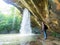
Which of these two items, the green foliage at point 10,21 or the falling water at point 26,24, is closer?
the falling water at point 26,24

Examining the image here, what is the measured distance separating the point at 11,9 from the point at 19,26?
4.49 metres

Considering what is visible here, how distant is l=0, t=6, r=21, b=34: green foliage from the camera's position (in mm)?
22889

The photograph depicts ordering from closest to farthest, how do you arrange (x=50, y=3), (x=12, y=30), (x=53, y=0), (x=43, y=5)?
(x=53, y=0) → (x=50, y=3) → (x=43, y=5) → (x=12, y=30)

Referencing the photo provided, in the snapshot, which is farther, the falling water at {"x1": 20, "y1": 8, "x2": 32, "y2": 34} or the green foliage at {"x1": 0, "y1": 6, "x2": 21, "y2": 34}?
the green foliage at {"x1": 0, "y1": 6, "x2": 21, "y2": 34}

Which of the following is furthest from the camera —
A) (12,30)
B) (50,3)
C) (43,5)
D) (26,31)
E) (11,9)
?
(11,9)

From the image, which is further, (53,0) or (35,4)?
(35,4)

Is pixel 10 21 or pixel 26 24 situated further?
pixel 10 21

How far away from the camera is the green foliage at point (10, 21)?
2289 cm

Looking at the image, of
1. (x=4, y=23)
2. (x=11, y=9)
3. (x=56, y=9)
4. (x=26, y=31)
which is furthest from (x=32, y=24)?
(x=56, y=9)

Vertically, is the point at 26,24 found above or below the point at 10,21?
below

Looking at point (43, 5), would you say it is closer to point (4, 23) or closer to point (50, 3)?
point (50, 3)

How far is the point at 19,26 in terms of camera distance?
23.0 m

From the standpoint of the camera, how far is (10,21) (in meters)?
25.0

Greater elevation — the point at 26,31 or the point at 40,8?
the point at 40,8
